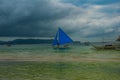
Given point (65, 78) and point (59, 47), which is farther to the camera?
point (59, 47)

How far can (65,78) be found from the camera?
21.6 m

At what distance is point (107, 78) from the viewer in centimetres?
2134

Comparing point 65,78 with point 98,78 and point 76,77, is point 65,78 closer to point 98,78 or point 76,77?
point 76,77

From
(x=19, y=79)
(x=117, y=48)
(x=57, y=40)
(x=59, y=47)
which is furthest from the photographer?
(x=59, y=47)

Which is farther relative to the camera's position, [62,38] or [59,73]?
[62,38]

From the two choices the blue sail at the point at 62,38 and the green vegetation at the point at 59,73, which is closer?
the green vegetation at the point at 59,73

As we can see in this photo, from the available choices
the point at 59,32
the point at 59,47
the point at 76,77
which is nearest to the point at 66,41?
the point at 59,32

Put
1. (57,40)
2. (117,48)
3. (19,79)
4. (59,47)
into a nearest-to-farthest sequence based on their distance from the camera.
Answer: (19,79)
(117,48)
(57,40)
(59,47)

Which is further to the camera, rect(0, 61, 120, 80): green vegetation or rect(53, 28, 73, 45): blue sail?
rect(53, 28, 73, 45): blue sail

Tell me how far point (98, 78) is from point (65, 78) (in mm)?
2532

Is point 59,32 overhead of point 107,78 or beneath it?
overhead

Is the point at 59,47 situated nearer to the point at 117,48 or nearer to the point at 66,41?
the point at 66,41

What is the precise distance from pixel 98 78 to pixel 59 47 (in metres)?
73.0

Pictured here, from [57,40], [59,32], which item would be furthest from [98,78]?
[57,40]
